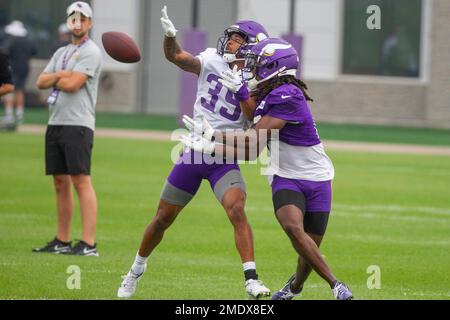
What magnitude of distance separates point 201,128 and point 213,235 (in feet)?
13.4

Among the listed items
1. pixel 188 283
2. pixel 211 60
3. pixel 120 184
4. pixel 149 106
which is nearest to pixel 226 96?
pixel 211 60

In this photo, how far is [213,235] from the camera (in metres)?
12.2

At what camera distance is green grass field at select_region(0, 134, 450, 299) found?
9.33m

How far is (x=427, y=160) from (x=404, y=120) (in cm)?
877

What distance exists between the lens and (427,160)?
20.4 meters

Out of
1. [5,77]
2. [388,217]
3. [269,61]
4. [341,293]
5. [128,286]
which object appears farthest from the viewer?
[388,217]

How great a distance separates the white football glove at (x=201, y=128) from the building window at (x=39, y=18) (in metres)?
23.8

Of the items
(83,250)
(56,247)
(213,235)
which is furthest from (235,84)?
(213,235)

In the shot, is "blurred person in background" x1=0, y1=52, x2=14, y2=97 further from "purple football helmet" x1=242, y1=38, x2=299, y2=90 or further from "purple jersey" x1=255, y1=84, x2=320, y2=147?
"purple jersey" x1=255, y1=84, x2=320, y2=147

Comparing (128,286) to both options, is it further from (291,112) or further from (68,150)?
(68,150)

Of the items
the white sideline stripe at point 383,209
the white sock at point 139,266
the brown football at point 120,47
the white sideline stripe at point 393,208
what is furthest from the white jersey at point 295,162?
the white sideline stripe at point 393,208

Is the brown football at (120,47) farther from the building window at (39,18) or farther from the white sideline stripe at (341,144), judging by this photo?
the building window at (39,18)

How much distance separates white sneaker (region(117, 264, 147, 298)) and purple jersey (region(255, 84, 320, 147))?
5.38 ft
